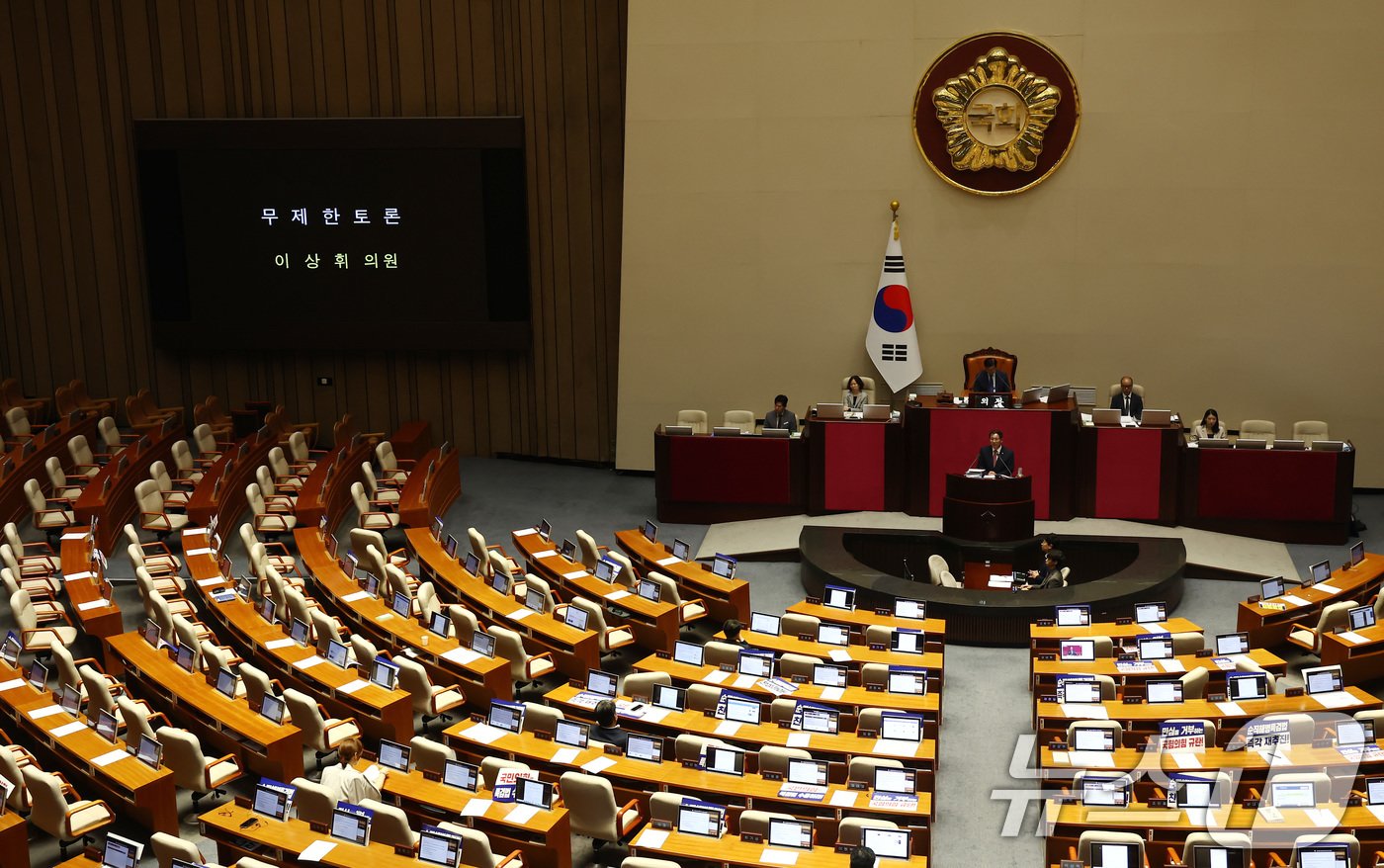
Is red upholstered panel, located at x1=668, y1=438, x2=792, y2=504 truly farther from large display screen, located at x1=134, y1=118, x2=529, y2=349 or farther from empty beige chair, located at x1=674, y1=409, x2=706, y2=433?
large display screen, located at x1=134, y1=118, x2=529, y2=349

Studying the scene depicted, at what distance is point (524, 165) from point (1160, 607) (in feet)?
32.3

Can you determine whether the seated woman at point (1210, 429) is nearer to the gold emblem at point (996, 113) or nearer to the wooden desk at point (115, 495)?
the gold emblem at point (996, 113)

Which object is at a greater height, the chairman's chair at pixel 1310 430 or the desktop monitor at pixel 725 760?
the chairman's chair at pixel 1310 430

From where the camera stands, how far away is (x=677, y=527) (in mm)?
15641

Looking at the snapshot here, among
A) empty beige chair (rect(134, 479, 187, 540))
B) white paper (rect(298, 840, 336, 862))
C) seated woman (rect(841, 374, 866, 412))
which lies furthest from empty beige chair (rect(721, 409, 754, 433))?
white paper (rect(298, 840, 336, 862))

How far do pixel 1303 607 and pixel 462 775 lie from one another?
7408mm

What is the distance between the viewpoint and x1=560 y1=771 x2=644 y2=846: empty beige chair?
322 inches

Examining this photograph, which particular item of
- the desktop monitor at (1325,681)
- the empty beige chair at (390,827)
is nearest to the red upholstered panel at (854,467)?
the desktop monitor at (1325,681)

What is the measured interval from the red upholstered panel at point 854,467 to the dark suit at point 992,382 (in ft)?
4.30

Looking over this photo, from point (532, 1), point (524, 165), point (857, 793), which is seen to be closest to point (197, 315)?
point (524, 165)

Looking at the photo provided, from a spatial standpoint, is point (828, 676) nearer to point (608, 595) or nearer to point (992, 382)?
point (608, 595)

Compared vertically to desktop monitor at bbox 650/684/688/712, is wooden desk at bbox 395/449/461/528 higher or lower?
higher

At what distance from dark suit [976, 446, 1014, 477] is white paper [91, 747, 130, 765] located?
8.38 m

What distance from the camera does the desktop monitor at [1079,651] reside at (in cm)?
1077
